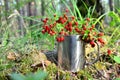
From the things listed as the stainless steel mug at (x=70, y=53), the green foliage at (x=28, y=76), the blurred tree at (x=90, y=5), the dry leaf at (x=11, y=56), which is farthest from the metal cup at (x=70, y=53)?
the blurred tree at (x=90, y=5)

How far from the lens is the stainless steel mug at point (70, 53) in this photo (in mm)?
1866

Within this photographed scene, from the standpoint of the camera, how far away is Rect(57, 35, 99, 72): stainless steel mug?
73.5 inches

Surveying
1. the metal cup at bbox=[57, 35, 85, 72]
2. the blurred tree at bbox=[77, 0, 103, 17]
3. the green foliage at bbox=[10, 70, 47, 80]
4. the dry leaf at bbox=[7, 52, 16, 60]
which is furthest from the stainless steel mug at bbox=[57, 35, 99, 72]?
the blurred tree at bbox=[77, 0, 103, 17]

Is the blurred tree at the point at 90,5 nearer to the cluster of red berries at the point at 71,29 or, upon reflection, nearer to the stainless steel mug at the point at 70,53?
the cluster of red berries at the point at 71,29

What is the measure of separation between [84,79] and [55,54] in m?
0.32

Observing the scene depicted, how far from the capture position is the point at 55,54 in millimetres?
2041

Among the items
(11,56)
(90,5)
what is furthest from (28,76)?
(90,5)

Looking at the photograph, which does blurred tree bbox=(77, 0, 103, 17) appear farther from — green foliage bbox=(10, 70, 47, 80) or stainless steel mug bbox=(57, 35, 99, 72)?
green foliage bbox=(10, 70, 47, 80)

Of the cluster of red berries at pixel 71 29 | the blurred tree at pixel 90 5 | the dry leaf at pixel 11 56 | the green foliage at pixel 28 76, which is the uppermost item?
the blurred tree at pixel 90 5

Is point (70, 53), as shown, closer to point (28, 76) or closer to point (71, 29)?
point (71, 29)

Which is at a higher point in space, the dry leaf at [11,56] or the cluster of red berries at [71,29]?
the cluster of red berries at [71,29]

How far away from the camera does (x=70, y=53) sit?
1.87m

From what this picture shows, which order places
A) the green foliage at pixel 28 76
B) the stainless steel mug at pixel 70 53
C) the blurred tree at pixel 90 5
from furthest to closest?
the blurred tree at pixel 90 5, the stainless steel mug at pixel 70 53, the green foliage at pixel 28 76

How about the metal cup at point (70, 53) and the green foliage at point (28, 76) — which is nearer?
the green foliage at point (28, 76)
